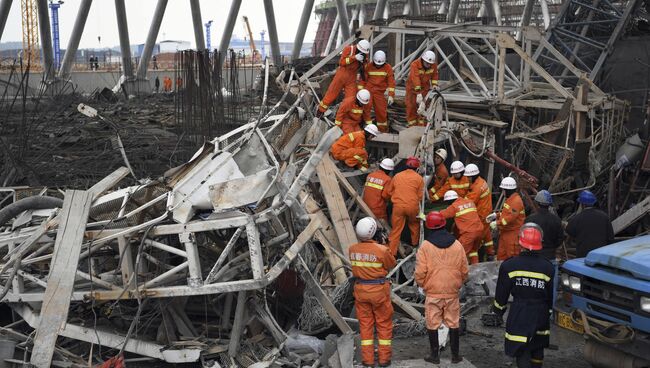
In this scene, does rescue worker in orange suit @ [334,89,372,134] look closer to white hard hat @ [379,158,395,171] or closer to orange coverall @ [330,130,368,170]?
orange coverall @ [330,130,368,170]

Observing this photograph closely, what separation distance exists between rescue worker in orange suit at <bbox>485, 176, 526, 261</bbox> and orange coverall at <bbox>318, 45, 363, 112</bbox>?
3780mm

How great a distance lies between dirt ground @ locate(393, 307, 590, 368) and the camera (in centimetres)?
897

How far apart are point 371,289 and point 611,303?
2.29 meters

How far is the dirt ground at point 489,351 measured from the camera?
8.97m

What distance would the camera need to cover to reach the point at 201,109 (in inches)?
675

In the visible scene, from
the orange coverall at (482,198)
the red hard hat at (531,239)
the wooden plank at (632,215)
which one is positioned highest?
the red hard hat at (531,239)

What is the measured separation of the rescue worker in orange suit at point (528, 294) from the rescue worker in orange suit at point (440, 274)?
0.55m

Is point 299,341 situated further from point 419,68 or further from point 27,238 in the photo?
point 419,68

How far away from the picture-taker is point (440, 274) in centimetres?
833

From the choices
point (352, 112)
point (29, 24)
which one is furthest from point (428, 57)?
point (29, 24)

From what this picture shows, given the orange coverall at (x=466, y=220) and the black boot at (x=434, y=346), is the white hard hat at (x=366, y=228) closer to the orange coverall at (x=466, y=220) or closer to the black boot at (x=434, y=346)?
the black boot at (x=434, y=346)

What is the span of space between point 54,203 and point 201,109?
25.0 ft

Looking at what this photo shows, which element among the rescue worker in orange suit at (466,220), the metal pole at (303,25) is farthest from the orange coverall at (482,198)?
the metal pole at (303,25)

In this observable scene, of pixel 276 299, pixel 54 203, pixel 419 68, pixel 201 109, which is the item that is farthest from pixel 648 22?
pixel 54 203
